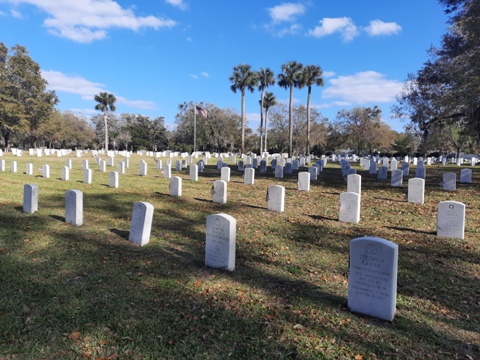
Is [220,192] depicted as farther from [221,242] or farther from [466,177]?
[466,177]

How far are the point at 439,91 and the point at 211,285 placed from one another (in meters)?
19.4

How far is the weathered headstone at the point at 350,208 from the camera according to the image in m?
8.78

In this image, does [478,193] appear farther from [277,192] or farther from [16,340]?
[16,340]

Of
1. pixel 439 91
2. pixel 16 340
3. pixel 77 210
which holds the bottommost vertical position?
pixel 16 340

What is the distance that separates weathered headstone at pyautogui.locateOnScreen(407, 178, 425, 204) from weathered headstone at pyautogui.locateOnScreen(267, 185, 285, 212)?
4.81 meters

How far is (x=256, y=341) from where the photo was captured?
355 centimetres

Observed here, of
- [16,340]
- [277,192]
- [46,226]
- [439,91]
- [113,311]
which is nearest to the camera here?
[16,340]

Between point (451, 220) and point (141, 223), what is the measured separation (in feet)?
22.8

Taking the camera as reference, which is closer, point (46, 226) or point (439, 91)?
point (46, 226)

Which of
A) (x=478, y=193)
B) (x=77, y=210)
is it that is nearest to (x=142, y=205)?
(x=77, y=210)

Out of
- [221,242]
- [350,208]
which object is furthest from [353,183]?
[221,242]

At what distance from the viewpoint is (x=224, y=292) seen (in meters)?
4.78

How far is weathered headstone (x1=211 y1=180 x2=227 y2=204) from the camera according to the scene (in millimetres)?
11359

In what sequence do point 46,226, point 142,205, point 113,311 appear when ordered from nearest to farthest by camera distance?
point 113,311, point 142,205, point 46,226
